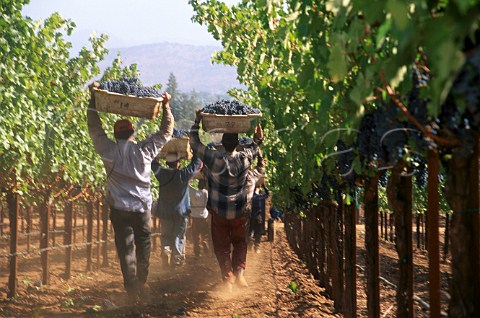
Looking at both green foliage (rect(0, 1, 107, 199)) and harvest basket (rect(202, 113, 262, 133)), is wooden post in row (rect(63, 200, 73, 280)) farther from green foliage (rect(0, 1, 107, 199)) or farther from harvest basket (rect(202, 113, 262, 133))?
harvest basket (rect(202, 113, 262, 133))

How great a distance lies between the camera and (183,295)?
8.94 meters

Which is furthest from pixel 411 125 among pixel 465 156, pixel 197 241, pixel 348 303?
pixel 197 241

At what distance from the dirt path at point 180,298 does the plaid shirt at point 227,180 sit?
3.27ft

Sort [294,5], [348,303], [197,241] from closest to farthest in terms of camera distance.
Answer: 1. [294,5]
2. [348,303]
3. [197,241]

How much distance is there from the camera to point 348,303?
657 cm

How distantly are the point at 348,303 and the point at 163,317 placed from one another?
189cm

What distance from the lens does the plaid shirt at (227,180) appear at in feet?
29.0

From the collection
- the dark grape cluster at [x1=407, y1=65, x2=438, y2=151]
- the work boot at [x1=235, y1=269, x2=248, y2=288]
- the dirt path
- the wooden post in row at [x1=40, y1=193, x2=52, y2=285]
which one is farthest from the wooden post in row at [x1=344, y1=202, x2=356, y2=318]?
the wooden post in row at [x1=40, y1=193, x2=52, y2=285]

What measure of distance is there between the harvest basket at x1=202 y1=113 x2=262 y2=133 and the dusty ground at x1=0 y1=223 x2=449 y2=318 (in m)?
1.95

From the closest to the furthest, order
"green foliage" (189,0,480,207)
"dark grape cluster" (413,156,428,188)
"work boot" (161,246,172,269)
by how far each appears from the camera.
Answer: "green foliage" (189,0,480,207), "dark grape cluster" (413,156,428,188), "work boot" (161,246,172,269)

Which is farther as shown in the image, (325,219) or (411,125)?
(325,219)

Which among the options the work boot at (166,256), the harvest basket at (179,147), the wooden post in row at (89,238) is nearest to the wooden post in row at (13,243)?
the harvest basket at (179,147)

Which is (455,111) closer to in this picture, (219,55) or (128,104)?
(128,104)

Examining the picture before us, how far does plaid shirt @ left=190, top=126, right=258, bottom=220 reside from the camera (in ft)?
29.0
